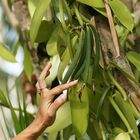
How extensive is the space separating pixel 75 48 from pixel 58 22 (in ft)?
0.14

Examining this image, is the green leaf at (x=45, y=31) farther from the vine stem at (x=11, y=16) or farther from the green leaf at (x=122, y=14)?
the vine stem at (x=11, y=16)

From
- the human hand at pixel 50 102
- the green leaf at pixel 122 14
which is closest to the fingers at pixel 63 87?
the human hand at pixel 50 102

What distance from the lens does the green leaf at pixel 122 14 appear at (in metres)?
0.45

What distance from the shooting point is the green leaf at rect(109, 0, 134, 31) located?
1.47 feet

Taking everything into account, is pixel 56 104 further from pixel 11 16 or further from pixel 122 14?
pixel 11 16

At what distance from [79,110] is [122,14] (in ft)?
0.42

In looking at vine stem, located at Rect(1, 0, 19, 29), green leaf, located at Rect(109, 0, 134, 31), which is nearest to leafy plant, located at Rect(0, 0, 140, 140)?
green leaf, located at Rect(109, 0, 134, 31)

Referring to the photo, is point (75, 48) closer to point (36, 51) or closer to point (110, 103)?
point (110, 103)

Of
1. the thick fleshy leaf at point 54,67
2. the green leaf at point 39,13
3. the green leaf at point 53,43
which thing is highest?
the green leaf at point 39,13

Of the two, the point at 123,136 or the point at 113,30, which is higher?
the point at 113,30

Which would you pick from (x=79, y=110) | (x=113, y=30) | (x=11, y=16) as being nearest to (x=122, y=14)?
(x=113, y=30)

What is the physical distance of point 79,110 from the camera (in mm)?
433

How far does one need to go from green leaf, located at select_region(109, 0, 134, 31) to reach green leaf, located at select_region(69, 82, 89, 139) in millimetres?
90

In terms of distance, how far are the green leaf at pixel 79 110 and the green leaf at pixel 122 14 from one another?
0.09 metres
